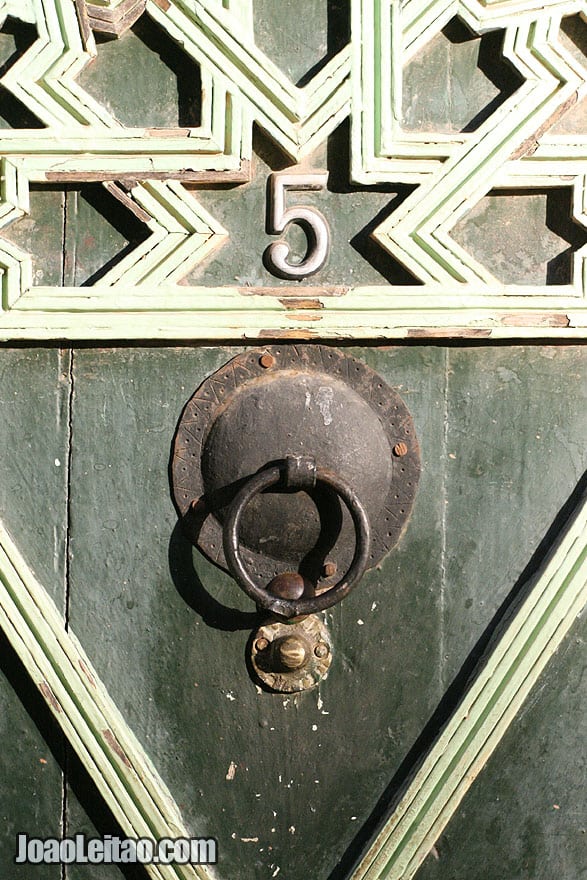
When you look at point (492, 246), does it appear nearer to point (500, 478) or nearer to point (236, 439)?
point (500, 478)

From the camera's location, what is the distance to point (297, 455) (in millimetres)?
1260

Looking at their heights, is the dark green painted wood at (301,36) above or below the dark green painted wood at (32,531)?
above

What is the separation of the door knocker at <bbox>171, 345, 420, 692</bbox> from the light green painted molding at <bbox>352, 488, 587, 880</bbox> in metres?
0.22

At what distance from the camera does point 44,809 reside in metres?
1.31

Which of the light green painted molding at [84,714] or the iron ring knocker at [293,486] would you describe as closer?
the iron ring knocker at [293,486]

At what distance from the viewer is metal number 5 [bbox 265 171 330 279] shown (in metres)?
1.30

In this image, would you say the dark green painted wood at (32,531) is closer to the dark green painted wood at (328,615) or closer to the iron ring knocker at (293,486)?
the dark green painted wood at (328,615)

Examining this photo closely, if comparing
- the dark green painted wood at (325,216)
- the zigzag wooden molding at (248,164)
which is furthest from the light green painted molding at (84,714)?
the dark green painted wood at (325,216)

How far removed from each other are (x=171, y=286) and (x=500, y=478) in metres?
0.58

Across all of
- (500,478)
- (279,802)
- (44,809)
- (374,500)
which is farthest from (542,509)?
(44,809)

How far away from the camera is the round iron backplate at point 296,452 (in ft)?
4.21

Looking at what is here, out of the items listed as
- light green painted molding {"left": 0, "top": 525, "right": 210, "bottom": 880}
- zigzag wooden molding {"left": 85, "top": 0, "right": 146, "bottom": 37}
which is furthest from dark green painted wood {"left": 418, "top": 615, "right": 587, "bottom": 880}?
zigzag wooden molding {"left": 85, "top": 0, "right": 146, "bottom": 37}

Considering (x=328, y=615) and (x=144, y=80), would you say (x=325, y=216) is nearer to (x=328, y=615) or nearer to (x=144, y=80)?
(x=144, y=80)

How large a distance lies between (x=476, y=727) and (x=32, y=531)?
28.9 inches
